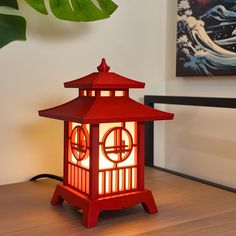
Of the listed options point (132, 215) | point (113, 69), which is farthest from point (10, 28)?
point (132, 215)

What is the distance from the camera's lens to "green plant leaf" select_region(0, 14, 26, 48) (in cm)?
94

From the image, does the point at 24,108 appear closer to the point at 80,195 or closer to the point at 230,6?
the point at 80,195

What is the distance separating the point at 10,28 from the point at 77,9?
0.60 ft

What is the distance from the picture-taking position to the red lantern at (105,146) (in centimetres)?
70

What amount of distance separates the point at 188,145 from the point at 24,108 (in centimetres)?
52

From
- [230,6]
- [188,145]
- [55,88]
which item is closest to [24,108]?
[55,88]

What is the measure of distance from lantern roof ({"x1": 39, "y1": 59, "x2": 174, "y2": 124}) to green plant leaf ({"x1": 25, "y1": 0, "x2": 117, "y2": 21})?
261mm

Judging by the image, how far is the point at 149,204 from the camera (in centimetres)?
77

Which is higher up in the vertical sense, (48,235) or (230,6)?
(230,6)

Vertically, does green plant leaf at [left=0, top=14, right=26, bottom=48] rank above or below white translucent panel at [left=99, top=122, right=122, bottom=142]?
above

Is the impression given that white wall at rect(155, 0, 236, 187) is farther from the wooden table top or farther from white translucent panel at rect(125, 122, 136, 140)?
white translucent panel at rect(125, 122, 136, 140)

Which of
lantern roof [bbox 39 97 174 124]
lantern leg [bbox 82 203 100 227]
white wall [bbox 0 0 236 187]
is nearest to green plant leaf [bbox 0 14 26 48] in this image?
white wall [bbox 0 0 236 187]

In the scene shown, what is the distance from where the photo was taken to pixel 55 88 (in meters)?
1.04

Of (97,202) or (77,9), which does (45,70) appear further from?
(97,202)
